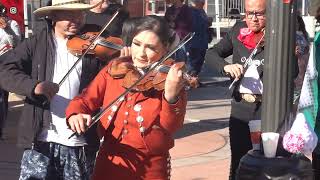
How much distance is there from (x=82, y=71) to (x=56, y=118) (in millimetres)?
315

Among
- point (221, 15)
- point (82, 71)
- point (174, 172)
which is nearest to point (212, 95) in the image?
point (174, 172)

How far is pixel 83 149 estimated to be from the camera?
4.30 metres

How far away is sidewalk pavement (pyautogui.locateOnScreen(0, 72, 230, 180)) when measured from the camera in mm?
7172

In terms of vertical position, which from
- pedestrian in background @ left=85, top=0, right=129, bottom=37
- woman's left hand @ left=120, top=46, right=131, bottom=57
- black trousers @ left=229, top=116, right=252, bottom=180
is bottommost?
black trousers @ left=229, top=116, right=252, bottom=180

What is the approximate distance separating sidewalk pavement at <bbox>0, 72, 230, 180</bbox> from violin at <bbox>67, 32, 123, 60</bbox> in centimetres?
269

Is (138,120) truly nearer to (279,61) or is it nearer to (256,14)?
(279,61)

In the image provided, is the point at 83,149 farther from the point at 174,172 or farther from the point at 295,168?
the point at 174,172

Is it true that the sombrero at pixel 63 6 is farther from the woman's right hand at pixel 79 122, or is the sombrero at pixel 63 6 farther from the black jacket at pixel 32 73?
the woman's right hand at pixel 79 122

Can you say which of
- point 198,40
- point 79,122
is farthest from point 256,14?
point 198,40

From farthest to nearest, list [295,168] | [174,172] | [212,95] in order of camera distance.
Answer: [212,95] < [174,172] < [295,168]

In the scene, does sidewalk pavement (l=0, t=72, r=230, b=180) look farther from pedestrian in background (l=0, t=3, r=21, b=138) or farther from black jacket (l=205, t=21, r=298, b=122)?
black jacket (l=205, t=21, r=298, b=122)

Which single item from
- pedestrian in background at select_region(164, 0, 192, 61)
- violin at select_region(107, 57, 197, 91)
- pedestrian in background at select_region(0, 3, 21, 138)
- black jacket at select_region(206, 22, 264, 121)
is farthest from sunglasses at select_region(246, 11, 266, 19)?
pedestrian in background at select_region(164, 0, 192, 61)

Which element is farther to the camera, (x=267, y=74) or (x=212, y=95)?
(x=212, y=95)

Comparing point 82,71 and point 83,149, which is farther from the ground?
point 82,71
